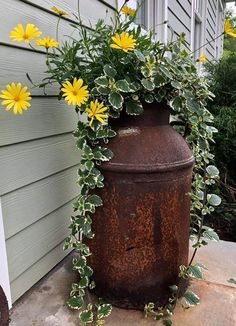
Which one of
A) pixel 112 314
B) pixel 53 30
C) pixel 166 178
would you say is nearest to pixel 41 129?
pixel 53 30

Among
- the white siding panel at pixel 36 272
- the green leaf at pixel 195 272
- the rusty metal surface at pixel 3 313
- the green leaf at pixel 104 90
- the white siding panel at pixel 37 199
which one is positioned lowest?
the white siding panel at pixel 36 272

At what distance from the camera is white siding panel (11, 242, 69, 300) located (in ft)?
4.70

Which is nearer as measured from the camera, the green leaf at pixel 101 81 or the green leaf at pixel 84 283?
the green leaf at pixel 101 81

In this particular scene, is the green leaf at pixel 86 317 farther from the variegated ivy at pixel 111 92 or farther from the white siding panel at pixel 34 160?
the white siding panel at pixel 34 160

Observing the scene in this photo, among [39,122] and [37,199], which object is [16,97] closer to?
[39,122]

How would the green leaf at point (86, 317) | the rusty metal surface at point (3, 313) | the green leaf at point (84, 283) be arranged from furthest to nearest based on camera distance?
the green leaf at point (84, 283), the green leaf at point (86, 317), the rusty metal surface at point (3, 313)

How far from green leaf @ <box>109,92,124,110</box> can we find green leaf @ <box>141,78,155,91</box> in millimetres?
103

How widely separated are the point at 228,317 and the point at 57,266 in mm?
884

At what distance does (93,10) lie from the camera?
1846mm

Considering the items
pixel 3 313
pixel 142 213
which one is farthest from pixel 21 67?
pixel 3 313

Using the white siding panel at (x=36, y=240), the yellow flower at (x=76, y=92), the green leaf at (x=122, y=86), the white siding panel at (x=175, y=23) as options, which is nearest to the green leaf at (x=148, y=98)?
the green leaf at (x=122, y=86)

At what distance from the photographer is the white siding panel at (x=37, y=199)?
53.2 inches

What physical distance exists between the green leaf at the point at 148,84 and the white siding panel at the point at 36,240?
81cm

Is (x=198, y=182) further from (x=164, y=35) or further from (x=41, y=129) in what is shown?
(x=164, y=35)
